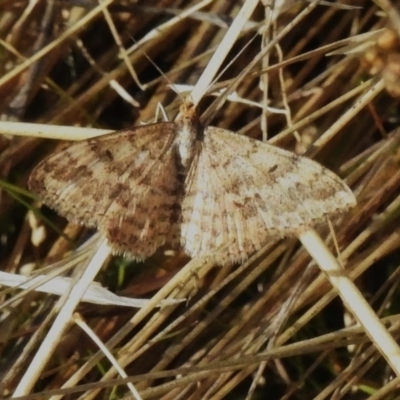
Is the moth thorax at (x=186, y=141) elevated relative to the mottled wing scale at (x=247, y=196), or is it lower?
elevated

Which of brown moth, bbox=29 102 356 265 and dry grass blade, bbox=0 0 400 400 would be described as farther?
dry grass blade, bbox=0 0 400 400

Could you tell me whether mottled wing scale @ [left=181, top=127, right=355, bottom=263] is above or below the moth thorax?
below

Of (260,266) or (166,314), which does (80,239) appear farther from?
(260,266)

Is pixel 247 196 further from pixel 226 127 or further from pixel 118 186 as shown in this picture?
pixel 226 127

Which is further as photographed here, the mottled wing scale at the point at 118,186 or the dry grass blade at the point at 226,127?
the dry grass blade at the point at 226,127

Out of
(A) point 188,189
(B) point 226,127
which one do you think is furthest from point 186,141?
(B) point 226,127
